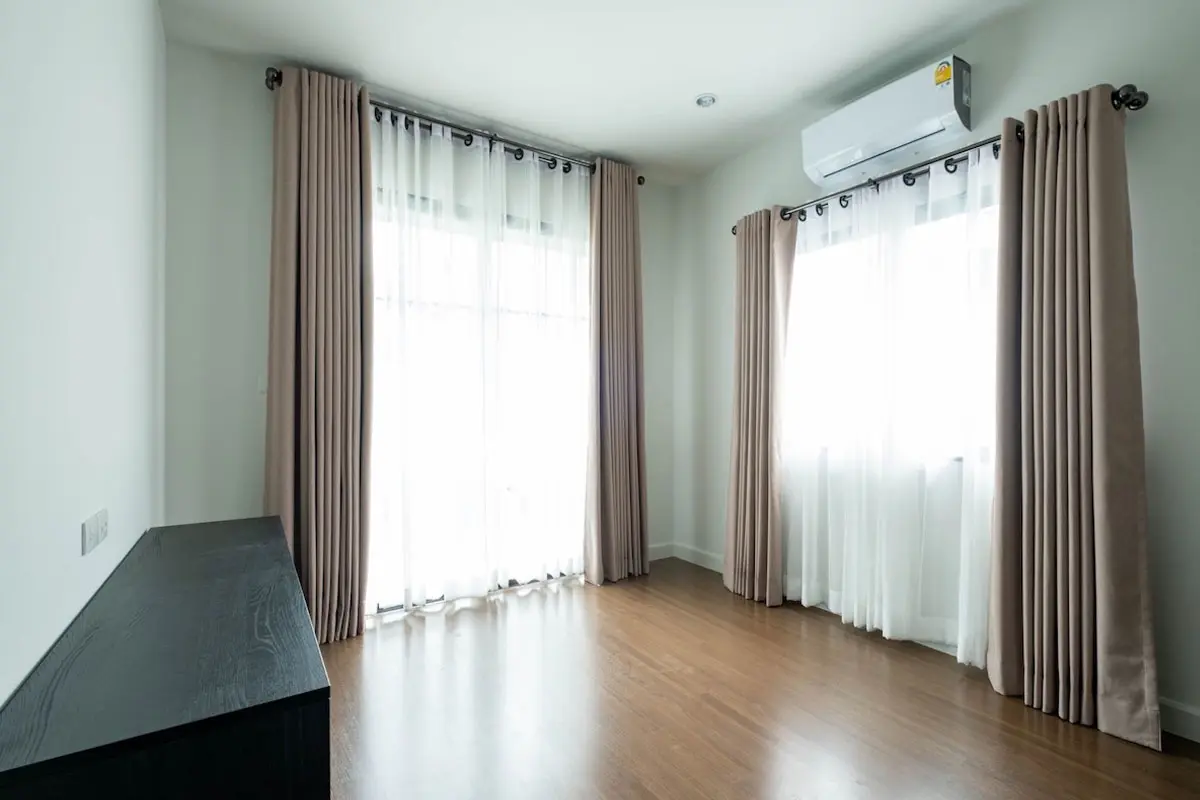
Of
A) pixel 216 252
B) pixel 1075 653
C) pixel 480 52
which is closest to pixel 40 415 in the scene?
pixel 216 252

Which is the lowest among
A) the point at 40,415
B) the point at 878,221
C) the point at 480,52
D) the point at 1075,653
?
the point at 1075,653

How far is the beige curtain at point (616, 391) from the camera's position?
3812mm

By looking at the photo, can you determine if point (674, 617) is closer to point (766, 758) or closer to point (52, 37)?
point (766, 758)

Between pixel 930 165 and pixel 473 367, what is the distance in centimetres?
265

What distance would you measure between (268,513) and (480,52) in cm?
245

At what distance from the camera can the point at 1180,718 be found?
2041 mm

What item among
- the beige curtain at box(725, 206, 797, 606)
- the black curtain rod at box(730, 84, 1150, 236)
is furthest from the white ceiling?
the beige curtain at box(725, 206, 797, 606)

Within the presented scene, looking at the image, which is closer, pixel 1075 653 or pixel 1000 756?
pixel 1000 756

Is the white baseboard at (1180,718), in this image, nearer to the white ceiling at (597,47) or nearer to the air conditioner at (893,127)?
the air conditioner at (893,127)

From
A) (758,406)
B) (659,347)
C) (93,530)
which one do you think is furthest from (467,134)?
(93,530)

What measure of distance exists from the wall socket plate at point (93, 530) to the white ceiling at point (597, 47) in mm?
2188

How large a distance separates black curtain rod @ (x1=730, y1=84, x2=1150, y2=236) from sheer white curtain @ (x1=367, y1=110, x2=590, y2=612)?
1.36 m

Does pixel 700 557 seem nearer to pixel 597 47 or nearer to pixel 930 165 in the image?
pixel 930 165

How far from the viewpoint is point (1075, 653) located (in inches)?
84.0
